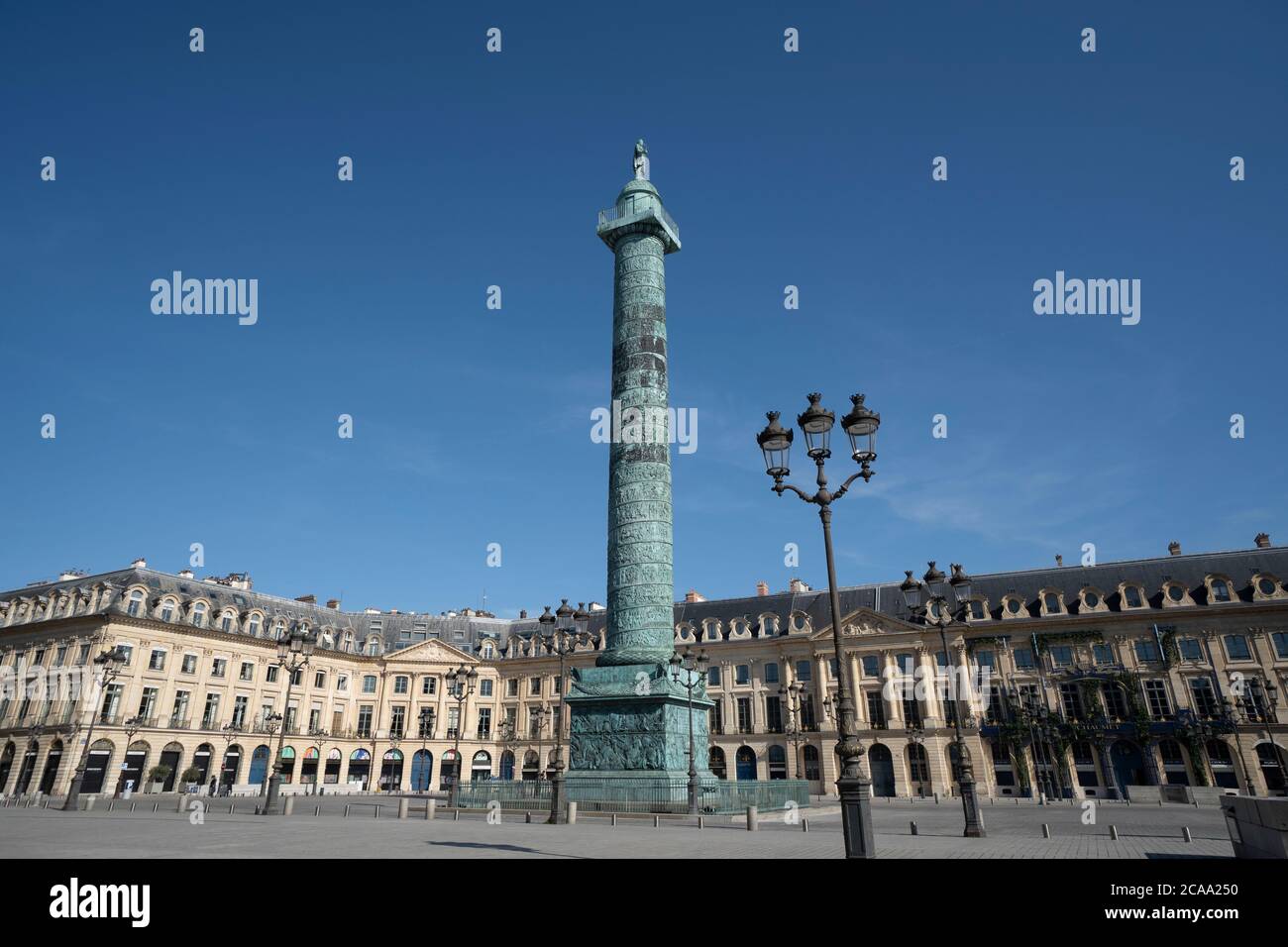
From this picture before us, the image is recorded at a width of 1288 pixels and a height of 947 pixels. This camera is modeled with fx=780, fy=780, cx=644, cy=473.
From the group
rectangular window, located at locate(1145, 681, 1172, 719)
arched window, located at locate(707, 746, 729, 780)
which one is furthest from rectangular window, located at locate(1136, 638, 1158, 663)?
arched window, located at locate(707, 746, 729, 780)

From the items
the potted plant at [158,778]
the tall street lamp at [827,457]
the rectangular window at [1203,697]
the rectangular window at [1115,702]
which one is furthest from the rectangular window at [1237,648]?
the potted plant at [158,778]

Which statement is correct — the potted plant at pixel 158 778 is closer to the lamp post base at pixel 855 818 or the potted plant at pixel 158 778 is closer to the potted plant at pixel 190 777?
the potted plant at pixel 190 777

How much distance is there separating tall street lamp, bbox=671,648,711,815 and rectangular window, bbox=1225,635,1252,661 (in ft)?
107

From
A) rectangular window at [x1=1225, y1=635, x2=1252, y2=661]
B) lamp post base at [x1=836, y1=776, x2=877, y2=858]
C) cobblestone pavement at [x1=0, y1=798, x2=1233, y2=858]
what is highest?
rectangular window at [x1=1225, y1=635, x2=1252, y2=661]

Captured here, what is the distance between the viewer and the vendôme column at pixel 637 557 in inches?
914

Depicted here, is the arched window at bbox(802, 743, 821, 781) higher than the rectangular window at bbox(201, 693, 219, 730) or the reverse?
the reverse

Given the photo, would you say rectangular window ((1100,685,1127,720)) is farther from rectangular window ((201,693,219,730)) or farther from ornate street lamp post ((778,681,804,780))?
rectangular window ((201,693,219,730))

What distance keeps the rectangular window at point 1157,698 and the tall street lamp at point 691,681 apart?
30.2 m

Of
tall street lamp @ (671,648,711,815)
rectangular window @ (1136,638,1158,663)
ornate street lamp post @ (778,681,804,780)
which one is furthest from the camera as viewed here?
ornate street lamp post @ (778,681,804,780)

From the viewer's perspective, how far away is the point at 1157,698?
42.1m

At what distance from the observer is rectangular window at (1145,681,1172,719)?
41750mm
